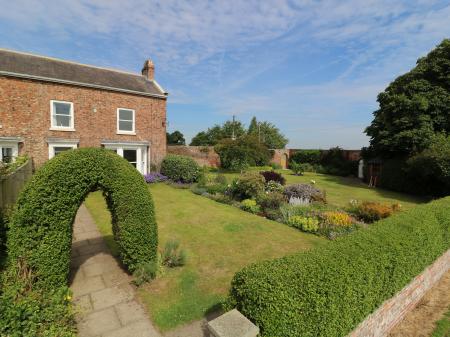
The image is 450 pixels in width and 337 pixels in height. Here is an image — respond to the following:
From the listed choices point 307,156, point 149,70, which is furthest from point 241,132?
point 149,70

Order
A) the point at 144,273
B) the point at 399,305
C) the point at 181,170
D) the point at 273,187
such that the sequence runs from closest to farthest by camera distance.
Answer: the point at 399,305
the point at 144,273
the point at 273,187
the point at 181,170

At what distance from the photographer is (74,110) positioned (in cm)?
1533

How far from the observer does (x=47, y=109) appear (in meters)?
14.5

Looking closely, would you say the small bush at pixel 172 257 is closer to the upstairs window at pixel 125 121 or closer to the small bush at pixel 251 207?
the small bush at pixel 251 207

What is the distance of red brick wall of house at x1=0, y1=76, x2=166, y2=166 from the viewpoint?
13.5 m

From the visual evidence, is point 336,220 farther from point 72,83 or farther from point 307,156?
point 307,156

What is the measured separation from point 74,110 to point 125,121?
10.3ft

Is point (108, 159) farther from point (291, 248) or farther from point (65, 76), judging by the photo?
point (65, 76)

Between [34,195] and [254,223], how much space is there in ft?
23.2

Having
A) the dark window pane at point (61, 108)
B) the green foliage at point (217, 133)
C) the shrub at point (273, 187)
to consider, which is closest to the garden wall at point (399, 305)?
the shrub at point (273, 187)

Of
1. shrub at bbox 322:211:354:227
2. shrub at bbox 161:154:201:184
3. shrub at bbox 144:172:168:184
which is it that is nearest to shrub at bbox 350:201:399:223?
shrub at bbox 322:211:354:227

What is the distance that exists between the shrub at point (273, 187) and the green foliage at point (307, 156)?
64.1 ft

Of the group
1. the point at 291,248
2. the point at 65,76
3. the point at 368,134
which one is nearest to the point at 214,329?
the point at 291,248

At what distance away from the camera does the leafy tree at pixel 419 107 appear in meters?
15.8
